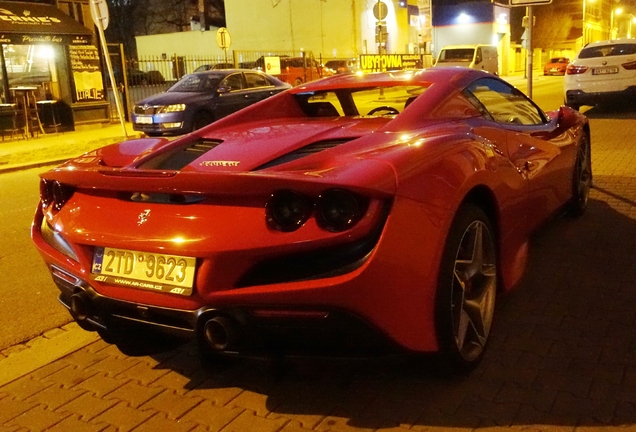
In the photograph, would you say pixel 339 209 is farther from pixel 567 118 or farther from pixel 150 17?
pixel 150 17

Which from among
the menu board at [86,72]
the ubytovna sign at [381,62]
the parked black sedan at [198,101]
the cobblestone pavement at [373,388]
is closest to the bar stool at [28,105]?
the menu board at [86,72]

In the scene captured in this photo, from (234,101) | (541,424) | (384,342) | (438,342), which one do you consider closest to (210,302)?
(384,342)

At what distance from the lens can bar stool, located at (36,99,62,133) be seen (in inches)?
688

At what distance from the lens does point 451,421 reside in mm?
2871

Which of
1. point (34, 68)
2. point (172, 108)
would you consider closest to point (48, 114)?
point (34, 68)

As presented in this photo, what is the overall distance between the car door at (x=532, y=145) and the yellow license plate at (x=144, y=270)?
6.59 ft

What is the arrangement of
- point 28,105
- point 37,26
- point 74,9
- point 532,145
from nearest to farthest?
point 532,145
point 28,105
point 37,26
point 74,9

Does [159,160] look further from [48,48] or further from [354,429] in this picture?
[48,48]

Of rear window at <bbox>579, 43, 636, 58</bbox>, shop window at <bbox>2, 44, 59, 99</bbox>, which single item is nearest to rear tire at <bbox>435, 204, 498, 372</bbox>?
rear window at <bbox>579, 43, 636, 58</bbox>

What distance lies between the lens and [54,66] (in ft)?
58.7

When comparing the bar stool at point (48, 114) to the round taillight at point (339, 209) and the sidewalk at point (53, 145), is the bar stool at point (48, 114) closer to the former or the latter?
the sidewalk at point (53, 145)

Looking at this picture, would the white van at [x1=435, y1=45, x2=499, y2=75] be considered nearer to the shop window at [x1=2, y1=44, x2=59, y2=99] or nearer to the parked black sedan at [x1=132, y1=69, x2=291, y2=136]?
the parked black sedan at [x1=132, y1=69, x2=291, y2=136]

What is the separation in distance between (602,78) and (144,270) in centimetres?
1423

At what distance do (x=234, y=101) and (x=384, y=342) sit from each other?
1375 cm
